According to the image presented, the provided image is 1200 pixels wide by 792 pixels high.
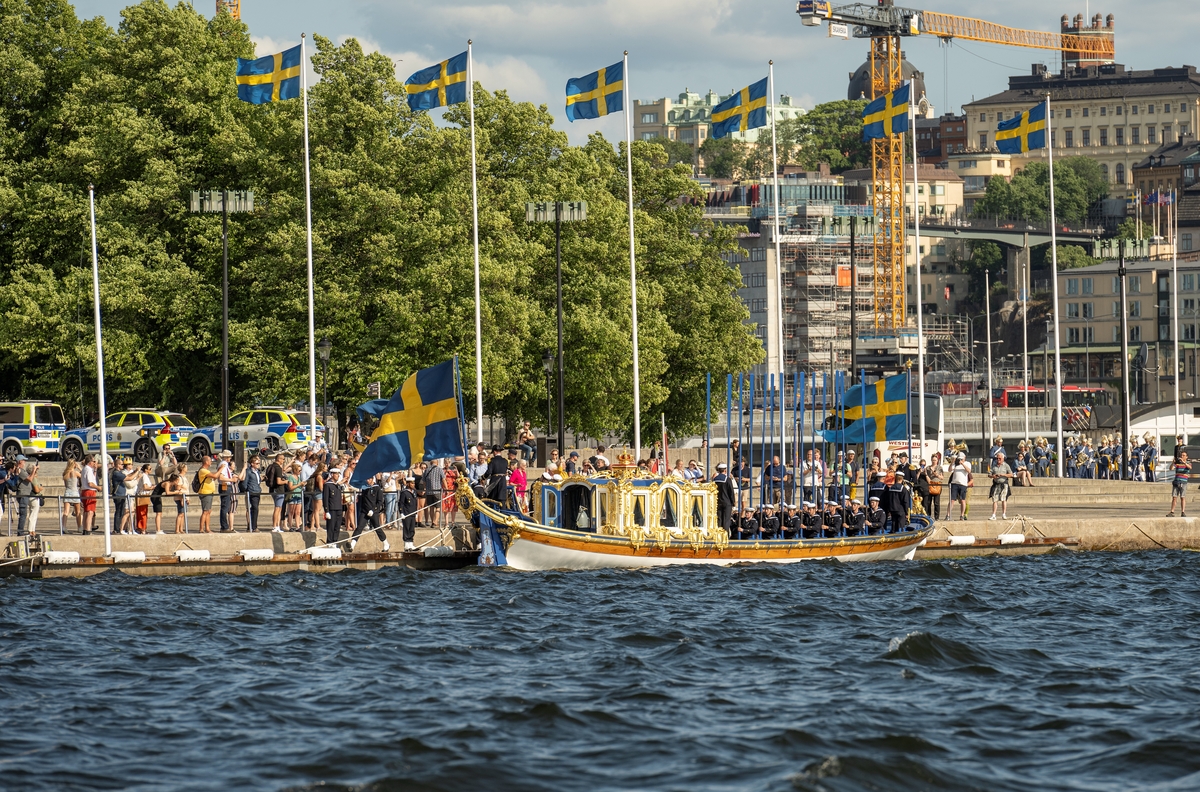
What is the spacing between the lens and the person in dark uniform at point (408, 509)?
34500 mm

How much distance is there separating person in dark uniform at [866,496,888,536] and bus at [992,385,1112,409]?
83.9m

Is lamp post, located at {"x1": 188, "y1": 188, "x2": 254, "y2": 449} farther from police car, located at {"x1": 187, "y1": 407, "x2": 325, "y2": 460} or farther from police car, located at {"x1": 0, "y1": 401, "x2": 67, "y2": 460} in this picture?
police car, located at {"x1": 0, "y1": 401, "x2": 67, "y2": 460}

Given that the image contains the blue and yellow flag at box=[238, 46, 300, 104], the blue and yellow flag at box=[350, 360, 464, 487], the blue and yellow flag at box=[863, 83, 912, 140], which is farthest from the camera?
the blue and yellow flag at box=[863, 83, 912, 140]

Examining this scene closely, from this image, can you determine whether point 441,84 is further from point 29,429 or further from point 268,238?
point 29,429

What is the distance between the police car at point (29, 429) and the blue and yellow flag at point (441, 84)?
14.9 m

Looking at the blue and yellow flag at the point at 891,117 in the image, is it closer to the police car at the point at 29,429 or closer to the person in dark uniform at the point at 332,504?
the police car at the point at 29,429

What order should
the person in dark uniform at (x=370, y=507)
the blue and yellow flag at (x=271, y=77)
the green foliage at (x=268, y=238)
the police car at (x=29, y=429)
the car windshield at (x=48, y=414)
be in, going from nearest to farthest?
1. the person in dark uniform at (x=370, y=507)
2. the blue and yellow flag at (x=271, y=77)
3. the police car at (x=29, y=429)
4. the car windshield at (x=48, y=414)
5. the green foliage at (x=268, y=238)

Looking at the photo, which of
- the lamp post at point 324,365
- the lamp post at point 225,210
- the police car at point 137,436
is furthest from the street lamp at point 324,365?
the police car at point 137,436

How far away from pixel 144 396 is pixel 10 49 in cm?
1268

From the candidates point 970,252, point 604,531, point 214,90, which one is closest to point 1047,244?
point 970,252

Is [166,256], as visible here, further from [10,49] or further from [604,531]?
[604,531]

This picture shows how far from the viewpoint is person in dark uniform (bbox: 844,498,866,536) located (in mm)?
36875

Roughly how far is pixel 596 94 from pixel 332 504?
16840mm

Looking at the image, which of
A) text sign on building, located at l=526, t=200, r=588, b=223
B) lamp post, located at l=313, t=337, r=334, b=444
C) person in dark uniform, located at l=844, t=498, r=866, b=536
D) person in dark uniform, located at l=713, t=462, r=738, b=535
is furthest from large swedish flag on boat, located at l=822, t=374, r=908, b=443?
lamp post, located at l=313, t=337, r=334, b=444
